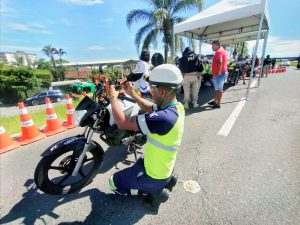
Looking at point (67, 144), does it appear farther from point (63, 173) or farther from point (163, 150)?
point (163, 150)

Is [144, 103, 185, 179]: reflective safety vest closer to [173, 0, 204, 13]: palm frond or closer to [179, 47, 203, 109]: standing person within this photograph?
[179, 47, 203, 109]: standing person

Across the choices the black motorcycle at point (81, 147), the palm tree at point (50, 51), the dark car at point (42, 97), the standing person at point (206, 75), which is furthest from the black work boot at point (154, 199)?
the palm tree at point (50, 51)

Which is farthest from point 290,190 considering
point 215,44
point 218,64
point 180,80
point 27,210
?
point 215,44

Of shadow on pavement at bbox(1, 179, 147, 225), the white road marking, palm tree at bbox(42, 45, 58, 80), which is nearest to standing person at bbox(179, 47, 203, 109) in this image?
the white road marking

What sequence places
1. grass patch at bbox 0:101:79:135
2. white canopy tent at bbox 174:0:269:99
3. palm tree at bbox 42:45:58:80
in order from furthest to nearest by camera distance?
palm tree at bbox 42:45:58:80 → white canopy tent at bbox 174:0:269:99 → grass patch at bbox 0:101:79:135

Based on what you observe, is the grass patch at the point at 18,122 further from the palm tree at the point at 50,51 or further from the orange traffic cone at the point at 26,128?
the palm tree at the point at 50,51

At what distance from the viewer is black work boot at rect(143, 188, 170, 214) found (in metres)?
1.92

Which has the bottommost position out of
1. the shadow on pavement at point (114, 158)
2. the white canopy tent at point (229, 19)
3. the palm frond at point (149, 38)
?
the shadow on pavement at point (114, 158)

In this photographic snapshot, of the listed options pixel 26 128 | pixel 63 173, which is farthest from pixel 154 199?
pixel 26 128

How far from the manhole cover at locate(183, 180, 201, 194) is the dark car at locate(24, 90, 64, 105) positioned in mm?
19650

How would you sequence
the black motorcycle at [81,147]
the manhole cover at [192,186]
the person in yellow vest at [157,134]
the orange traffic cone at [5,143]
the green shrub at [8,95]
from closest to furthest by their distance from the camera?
1. the person in yellow vest at [157,134]
2. the black motorcycle at [81,147]
3. the manhole cover at [192,186]
4. the orange traffic cone at [5,143]
5. the green shrub at [8,95]

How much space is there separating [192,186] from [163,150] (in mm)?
994

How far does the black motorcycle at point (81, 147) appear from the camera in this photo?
2.17m

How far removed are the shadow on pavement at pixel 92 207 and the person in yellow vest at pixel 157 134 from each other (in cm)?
20
